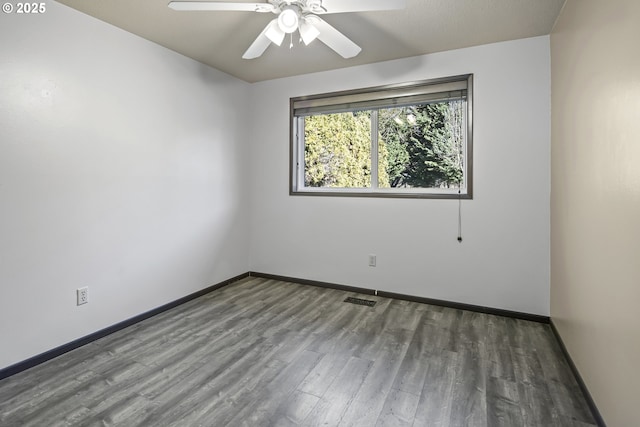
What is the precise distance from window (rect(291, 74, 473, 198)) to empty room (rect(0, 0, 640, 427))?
0.02 m

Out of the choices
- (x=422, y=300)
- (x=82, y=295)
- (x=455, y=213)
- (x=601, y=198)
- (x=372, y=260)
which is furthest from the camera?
(x=372, y=260)

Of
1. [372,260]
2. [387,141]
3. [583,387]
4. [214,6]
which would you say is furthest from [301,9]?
[583,387]

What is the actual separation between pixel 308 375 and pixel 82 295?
69.2 inches

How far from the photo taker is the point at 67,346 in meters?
2.24

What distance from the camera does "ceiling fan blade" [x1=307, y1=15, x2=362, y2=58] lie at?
6.34 ft

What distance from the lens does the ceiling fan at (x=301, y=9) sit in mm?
1711

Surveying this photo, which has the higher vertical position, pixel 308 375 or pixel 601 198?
pixel 601 198

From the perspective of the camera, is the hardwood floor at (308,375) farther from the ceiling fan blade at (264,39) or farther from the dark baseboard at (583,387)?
the ceiling fan blade at (264,39)

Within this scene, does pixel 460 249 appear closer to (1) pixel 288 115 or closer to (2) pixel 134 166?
(1) pixel 288 115

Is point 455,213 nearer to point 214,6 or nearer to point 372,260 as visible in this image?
point 372,260

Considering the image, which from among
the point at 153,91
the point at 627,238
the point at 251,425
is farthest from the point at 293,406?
the point at 153,91

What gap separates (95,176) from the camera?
7.90 feet

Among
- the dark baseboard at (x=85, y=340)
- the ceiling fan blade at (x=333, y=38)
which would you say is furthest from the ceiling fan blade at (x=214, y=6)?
the dark baseboard at (x=85, y=340)

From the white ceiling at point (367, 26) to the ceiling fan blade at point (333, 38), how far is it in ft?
1.05
